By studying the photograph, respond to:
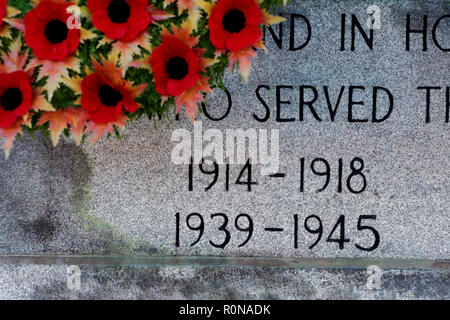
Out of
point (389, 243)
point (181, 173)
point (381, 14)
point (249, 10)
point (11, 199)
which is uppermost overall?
point (381, 14)

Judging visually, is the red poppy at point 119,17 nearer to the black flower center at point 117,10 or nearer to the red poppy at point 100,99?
the black flower center at point 117,10

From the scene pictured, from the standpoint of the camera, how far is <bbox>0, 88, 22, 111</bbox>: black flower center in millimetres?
1932

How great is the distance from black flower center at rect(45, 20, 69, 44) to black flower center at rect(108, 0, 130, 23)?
0.21 m

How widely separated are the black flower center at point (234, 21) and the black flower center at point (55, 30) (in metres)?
0.67

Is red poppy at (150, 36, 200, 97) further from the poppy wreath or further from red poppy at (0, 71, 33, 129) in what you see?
red poppy at (0, 71, 33, 129)

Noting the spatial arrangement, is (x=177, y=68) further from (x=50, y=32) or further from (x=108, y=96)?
(x=50, y=32)

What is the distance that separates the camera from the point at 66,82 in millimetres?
1988

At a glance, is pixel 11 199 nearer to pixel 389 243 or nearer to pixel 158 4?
pixel 158 4

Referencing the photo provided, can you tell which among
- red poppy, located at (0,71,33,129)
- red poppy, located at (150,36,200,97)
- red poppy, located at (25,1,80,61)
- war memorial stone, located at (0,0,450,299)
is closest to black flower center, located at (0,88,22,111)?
red poppy, located at (0,71,33,129)

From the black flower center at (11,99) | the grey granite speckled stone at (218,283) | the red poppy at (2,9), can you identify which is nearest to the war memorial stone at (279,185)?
the grey granite speckled stone at (218,283)

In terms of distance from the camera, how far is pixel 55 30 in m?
1.91

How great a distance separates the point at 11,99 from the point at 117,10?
1.92ft

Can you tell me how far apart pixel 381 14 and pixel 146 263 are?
2027 millimetres

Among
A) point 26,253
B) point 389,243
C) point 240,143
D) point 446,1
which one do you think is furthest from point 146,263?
point 446,1
